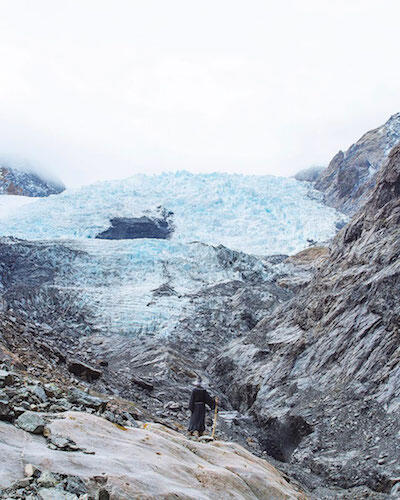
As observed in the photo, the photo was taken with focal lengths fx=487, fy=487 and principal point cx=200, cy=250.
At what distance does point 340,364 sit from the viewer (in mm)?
12844

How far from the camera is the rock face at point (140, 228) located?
44125 mm

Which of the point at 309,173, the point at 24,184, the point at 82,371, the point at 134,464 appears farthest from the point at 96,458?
the point at 309,173

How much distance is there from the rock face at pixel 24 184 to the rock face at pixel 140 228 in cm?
3040

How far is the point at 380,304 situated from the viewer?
1315 cm

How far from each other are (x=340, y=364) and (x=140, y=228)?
117ft

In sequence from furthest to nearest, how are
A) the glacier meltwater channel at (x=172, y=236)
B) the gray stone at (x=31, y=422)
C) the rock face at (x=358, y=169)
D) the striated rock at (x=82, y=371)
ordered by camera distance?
the rock face at (x=358, y=169) < the glacier meltwater channel at (x=172, y=236) < the striated rock at (x=82, y=371) < the gray stone at (x=31, y=422)

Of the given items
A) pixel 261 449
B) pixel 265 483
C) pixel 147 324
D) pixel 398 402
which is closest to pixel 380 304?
pixel 398 402

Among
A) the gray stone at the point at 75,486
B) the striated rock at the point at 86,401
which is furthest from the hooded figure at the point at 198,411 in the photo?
the gray stone at the point at 75,486

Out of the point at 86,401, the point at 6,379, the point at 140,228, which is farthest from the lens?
the point at 140,228

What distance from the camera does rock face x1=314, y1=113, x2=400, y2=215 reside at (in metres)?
56.4

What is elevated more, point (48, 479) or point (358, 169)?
point (358, 169)

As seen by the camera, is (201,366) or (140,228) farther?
(140,228)

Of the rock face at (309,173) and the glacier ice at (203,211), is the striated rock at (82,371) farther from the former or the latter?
the rock face at (309,173)

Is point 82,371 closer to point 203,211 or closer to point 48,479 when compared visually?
point 48,479
